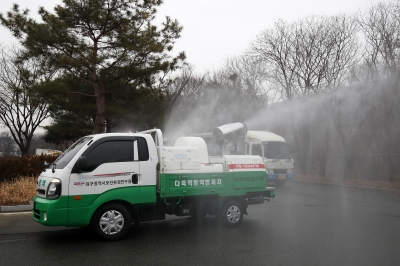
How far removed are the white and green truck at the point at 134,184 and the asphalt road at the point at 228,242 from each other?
46 centimetres

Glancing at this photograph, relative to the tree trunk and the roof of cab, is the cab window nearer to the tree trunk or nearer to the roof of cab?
the tree trunk

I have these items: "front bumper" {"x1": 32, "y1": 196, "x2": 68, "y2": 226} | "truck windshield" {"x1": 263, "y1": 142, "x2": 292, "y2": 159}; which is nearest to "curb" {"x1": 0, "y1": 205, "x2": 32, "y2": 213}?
"front bumper" {"x1": 32, "y1": 196, "x2": 68, "y2": 226}

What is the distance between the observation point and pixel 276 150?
64.7 feet

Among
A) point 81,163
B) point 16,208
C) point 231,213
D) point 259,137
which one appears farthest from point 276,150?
point 81,163

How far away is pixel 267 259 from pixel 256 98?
22065 millimetres

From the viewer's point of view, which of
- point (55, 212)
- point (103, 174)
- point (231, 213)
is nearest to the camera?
point (55, 212)

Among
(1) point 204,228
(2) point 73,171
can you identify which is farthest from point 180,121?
(2) point 73,171

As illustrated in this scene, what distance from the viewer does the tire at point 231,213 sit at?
901cm

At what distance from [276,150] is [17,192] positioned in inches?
479

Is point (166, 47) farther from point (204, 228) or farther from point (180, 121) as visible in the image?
point (204, 228)

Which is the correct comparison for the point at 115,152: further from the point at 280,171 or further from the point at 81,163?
Answer: the point at 280,171

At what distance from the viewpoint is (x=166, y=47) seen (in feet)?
56.0

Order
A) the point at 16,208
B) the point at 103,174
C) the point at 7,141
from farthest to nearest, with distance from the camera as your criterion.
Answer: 1. the point at 7,141
2. the point at 16,208
3. the point at 103,174

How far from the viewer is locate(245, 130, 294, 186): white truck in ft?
63.0
